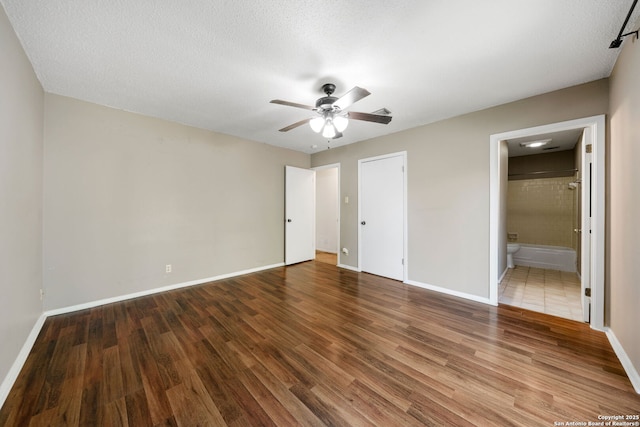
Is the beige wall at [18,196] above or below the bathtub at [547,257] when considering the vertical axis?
above

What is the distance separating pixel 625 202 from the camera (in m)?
1.76

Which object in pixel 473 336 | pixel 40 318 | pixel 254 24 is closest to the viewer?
pixel 254 24

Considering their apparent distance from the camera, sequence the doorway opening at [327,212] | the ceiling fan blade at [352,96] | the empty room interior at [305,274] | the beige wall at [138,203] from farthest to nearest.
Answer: the doorway opening at [327,212], the beige wall at [138,203], the ceiling fan blade at [352,96], the empty room interior at [305,274]

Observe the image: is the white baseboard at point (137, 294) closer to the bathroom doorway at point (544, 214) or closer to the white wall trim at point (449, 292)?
the white wall trim at point (449, 292)

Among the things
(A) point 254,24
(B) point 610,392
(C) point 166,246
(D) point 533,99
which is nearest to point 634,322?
(B) point 610,392

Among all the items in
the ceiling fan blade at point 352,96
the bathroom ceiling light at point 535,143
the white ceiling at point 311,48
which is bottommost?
the ceiling fan blade at point 352,96

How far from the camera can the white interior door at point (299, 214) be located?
4.70 m

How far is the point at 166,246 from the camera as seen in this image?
10.6ft

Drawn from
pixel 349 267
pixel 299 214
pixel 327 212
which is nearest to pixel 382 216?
pixel 349 267

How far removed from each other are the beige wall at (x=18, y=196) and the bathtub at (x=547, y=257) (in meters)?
7.06

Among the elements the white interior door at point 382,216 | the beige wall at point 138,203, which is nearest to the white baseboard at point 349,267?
the white interior door at point 382,216

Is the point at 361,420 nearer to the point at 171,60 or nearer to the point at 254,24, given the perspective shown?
the point at 254,24

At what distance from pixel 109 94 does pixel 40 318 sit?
8.21 feet

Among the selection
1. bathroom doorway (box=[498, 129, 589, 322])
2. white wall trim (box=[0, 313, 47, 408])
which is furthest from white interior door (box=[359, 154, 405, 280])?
white wall trim (box=[0, 313, 47, 408])
